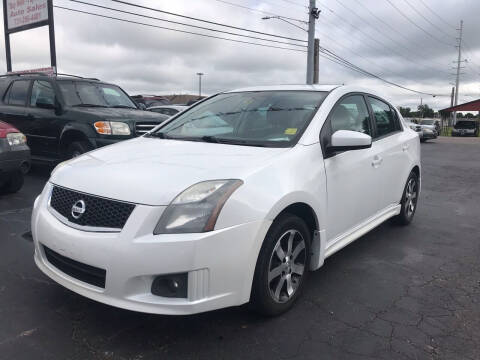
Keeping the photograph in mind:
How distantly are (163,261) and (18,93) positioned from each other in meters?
7.15

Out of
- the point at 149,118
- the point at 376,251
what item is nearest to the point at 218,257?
the point at 376,251

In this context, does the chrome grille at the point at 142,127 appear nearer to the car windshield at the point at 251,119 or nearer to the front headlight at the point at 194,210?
the car windshield at the point at 251,119

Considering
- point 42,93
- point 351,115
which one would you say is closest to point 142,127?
point 42,93

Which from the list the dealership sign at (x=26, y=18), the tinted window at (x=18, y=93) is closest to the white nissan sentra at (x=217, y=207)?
the tinted window at (x=18, y=93)

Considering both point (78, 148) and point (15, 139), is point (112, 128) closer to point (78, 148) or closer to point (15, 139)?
point (78, 148)

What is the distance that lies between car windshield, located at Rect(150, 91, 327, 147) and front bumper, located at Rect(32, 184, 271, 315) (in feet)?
3.26

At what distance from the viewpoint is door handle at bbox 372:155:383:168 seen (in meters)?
3.99

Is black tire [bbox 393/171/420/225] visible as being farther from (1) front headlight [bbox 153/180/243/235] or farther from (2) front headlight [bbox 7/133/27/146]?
(2) front headlight [bbox 7/133/27/146]

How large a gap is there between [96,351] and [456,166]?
1217 centimetres

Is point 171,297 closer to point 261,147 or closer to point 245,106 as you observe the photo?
point 261,147

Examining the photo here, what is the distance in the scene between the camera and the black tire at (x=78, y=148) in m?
6.99

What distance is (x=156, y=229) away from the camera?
2.40 m

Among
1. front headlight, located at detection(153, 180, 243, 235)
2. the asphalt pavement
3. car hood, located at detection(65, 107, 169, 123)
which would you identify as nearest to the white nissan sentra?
front headlight, located at detection(153, 180, 243, 235)

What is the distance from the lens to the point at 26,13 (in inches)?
587
